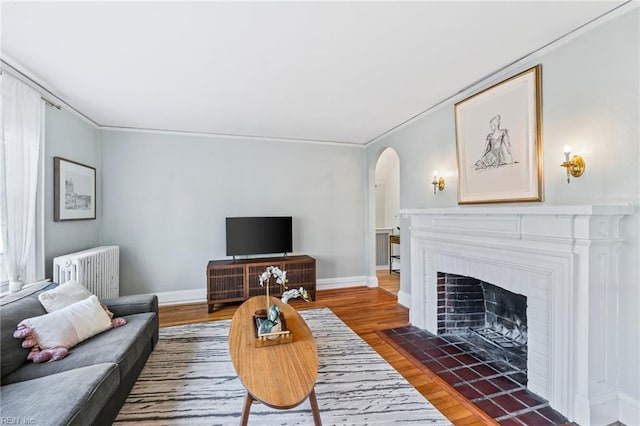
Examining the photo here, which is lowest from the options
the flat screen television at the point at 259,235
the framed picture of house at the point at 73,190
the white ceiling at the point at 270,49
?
the flat screen television at the point at 259,235

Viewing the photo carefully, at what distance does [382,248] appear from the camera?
6.39m

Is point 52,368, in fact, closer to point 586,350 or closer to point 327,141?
point 586,350

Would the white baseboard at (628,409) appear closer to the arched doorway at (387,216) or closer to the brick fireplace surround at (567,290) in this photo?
the brick fireplace surround at (567,290)

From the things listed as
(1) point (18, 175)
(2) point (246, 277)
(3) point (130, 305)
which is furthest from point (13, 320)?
(2) point (246, 277)

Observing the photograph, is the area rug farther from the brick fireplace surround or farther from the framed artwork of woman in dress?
the framed artwork of woman in dress

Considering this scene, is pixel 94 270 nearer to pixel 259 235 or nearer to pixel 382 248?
pixel 259 235

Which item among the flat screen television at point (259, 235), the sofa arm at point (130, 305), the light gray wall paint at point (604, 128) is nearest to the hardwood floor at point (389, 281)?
the flat screen television at point (259, 235)

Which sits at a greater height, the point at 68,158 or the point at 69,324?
the point at 68,158

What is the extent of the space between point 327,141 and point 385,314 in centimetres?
292

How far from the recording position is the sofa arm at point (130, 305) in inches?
98.8

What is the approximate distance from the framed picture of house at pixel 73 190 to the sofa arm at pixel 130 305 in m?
1.27

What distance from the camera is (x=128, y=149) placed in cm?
399

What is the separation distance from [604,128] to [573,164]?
27 centimetres

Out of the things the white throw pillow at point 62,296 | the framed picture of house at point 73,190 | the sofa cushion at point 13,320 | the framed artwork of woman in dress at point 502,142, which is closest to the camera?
the sofa cushion at point 13,320
